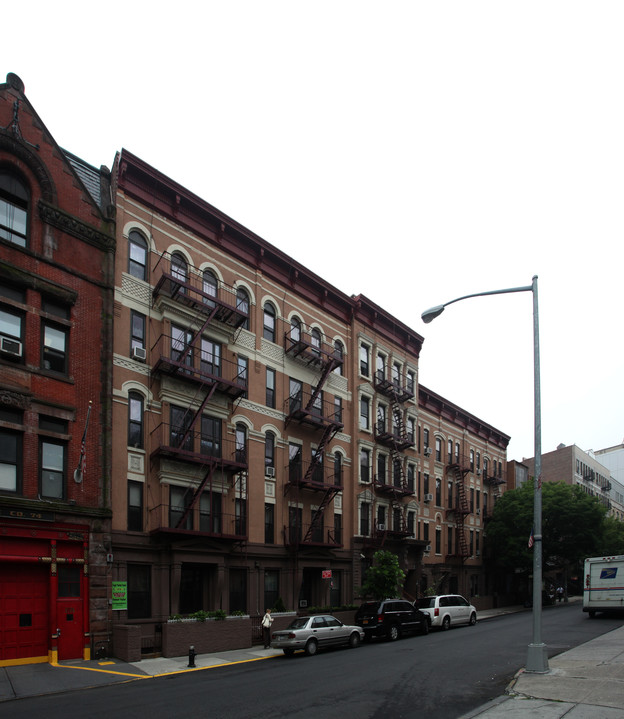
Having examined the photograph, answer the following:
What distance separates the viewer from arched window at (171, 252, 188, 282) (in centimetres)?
2917

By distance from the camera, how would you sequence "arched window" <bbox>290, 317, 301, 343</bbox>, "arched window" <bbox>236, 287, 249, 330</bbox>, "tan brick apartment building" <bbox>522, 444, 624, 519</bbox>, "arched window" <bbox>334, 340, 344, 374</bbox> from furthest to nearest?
"tan brick apartment building" <bbox>522, 444, 624, 519</bbox> → "arched window" <bbox>334, 340, 344, 374</bbox> → "arched window" <bbox>290, 317, 301, 343</bbox> → "arched window" <bbox>236, 287, 249, 330</bbox>

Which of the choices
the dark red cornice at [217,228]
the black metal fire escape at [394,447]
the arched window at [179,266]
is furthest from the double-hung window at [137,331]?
the black metal fire escape at [394,447]

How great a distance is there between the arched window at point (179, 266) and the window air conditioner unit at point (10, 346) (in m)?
8.38

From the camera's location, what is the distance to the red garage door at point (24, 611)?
20812 mm

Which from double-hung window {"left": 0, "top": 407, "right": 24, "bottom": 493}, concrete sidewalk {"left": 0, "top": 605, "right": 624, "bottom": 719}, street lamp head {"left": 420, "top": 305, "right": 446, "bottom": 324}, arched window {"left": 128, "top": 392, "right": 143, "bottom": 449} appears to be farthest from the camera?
arched window {"left": 128, "top": 392, "right": 143, "bottom": 449}

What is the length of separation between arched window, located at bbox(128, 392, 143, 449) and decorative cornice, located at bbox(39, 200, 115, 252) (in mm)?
5731

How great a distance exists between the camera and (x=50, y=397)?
22938mm

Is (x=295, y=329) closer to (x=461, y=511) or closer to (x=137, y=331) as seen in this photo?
(x=137, y=331)

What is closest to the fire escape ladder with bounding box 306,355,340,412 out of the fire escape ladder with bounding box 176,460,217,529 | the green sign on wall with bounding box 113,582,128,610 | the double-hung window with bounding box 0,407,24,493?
the fire escape ladder with bounding box 176,460,217,529

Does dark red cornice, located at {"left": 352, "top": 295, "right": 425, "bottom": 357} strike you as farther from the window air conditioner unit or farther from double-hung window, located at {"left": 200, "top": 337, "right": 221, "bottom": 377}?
the window air conditioner unit

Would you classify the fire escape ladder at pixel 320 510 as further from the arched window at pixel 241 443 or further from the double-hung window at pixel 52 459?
the double-hung window at pixel 52 459

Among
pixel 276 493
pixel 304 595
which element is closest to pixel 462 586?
pixel 304 595

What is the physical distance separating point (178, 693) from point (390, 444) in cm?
2786

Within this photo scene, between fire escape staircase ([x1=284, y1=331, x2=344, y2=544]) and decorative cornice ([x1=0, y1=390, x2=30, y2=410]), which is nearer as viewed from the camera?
decorative cornice ([x1=0, y1=390, x2=30, y2=410])
